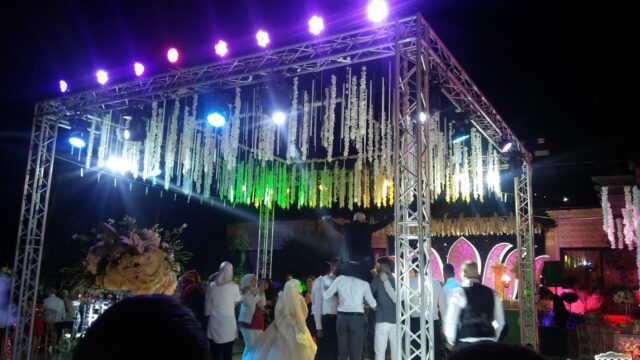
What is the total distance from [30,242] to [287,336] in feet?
18.0

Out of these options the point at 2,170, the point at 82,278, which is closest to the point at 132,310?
the point at 82,278

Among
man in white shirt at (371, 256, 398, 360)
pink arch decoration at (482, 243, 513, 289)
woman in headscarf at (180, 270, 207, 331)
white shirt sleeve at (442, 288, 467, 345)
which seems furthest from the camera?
pink arch decoration at (482, 243, 513, 289)

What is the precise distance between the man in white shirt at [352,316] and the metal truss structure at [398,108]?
1.87ft

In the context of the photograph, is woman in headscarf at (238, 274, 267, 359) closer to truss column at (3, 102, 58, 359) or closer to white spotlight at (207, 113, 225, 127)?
white spotlight at (207, 113, 225, 127)

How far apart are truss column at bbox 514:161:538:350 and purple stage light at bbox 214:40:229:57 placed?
7.01m

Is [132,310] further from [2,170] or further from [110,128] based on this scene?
[2,170]

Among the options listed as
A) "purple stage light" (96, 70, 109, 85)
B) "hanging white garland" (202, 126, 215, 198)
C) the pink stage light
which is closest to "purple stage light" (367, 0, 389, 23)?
the pink stage light

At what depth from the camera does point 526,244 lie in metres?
11.2

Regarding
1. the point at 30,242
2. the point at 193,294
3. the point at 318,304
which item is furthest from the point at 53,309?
the point at 318,304

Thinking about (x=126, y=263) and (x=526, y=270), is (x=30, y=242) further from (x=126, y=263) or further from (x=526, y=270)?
(x=526, y=270)

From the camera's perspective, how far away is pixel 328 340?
8.07 meters

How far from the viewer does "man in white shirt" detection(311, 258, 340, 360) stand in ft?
25.7

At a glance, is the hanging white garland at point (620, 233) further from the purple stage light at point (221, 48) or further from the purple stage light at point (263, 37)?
the purple stage light at point (221, 48)

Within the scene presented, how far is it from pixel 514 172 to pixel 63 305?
31.8 ft
